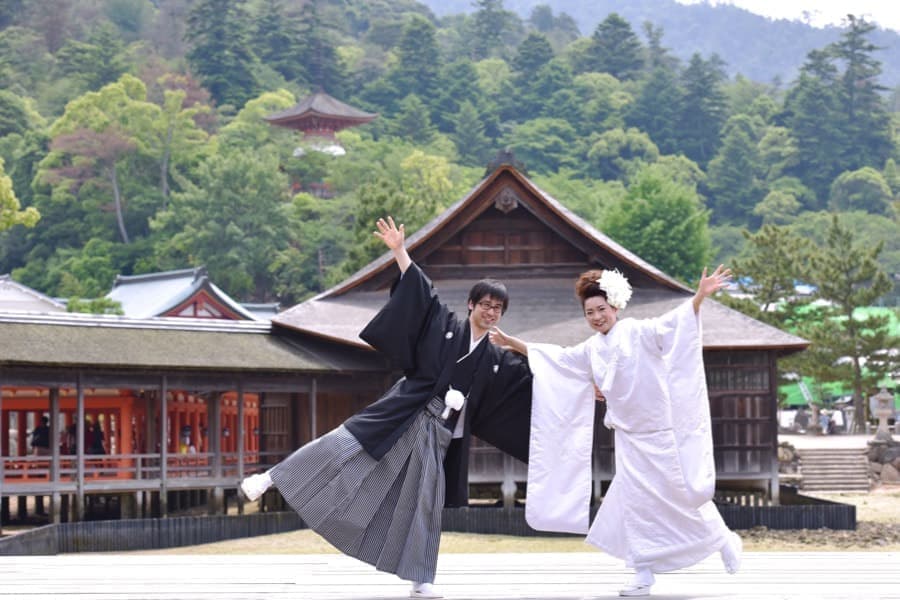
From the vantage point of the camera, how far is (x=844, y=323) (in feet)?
121

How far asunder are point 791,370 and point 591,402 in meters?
29.8

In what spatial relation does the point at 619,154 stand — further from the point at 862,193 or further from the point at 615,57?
the point at 615,57

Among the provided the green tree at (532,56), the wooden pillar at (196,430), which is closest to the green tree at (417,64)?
the green tree at (532,56)

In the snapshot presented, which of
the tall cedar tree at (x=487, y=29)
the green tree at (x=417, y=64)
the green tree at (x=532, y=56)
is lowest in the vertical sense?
the green tree at (x=417, y=64)

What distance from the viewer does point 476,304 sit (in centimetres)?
822

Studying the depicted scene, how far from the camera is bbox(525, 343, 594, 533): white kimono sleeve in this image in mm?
8227

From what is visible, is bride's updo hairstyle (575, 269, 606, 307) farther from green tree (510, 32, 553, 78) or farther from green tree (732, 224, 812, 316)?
green tree (510, 32, 553, 78)

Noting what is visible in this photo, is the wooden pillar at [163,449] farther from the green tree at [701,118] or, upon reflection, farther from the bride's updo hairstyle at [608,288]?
the green tree at [701,118]

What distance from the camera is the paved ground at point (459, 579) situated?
7520 mm

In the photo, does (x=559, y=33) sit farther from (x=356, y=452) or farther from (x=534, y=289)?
(x=356, y=452)

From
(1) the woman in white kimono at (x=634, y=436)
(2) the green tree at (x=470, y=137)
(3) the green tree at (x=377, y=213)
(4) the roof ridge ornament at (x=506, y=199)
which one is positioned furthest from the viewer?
(2) the green tree at (x=470, y=137)

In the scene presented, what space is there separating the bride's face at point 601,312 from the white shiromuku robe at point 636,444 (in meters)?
0.05

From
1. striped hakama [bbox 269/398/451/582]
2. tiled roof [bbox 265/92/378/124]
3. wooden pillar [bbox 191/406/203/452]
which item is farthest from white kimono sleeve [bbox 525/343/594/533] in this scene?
tiled roof [bbox 265/92/378/124]

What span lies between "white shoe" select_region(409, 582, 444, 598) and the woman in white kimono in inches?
28.6
